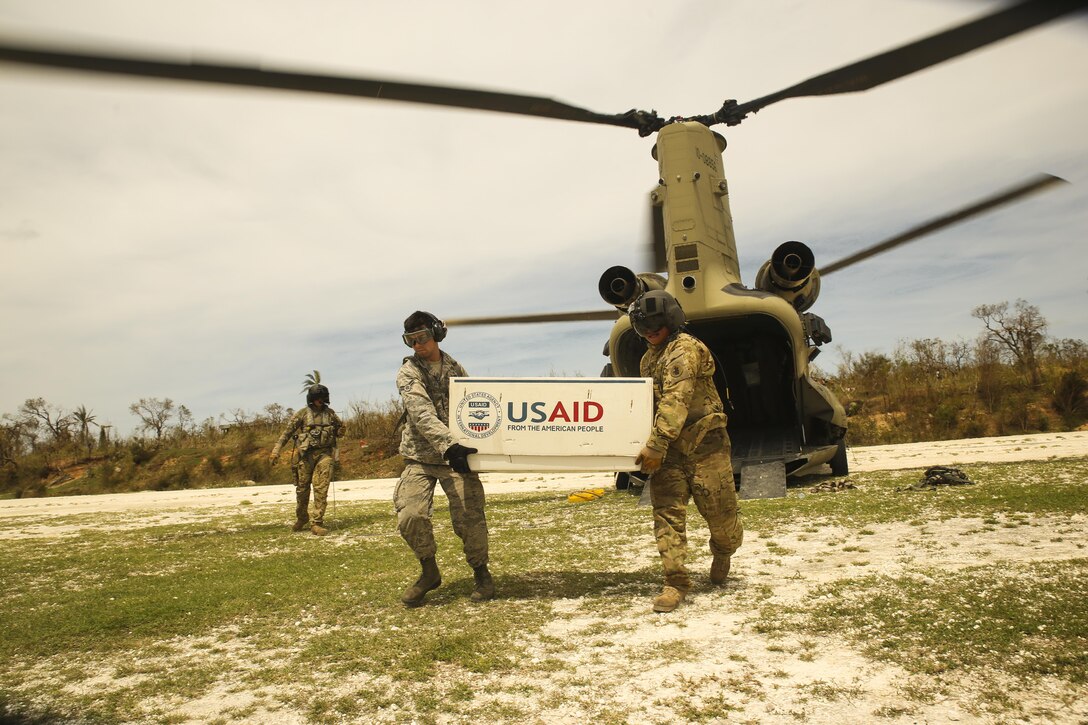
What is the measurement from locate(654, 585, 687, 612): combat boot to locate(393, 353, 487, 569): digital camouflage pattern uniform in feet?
4.25

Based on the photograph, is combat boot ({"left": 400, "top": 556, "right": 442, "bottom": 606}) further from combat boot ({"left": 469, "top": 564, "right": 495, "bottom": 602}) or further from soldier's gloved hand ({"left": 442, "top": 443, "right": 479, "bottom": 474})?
soldier's gloved hand ({"left": 442, "top": 443, "right": 479, "bottom": 474})

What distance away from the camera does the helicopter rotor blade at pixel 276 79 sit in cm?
223

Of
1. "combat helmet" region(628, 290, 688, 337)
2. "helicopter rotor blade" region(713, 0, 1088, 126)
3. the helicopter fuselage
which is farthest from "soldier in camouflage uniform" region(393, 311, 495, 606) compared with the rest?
the helicopter fuselage

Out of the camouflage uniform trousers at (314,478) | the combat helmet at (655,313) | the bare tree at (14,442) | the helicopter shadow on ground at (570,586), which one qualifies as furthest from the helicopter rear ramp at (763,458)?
the bare tree at (14,442)

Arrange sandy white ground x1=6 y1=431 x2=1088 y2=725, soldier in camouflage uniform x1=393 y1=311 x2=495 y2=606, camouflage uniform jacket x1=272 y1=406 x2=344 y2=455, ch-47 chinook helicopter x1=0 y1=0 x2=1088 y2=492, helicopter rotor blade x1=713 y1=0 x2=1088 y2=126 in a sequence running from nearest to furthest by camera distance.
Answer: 1. helicopter rotor blade x1=713 y1=0 x2=1088 y2=126
2. sandy white ground x1=6 y1=431 x2=1088 y2=725
3. soldier in camouflage uniform x1=393 y1=311 x2=495 y2=606
4. ch-47 chinook helicopter x1=0 y1=0 x2=1088 y2=492
5. camouflage uniform jacket x1=272 y1=406 x2=344 y2=455

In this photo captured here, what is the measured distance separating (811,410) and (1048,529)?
4.84 m

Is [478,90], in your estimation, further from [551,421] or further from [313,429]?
[313,429]

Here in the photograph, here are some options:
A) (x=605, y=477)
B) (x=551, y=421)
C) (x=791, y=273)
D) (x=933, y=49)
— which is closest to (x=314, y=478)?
(x=551, y=421)

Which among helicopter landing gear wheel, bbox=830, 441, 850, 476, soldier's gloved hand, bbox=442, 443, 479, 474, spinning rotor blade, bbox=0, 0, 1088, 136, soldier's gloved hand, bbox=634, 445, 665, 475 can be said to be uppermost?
spinning rotor blade, bbox=0, 0, 1088, 136

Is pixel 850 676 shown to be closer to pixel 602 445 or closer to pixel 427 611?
pixel 602 445

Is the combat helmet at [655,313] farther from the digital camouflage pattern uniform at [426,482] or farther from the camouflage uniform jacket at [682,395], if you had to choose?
the digital camouflage pattern uniform at [426,482]

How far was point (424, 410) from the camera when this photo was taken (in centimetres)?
489

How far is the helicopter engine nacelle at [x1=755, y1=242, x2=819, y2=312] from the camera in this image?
1003 cm

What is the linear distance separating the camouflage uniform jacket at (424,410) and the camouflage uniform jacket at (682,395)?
1.43m
